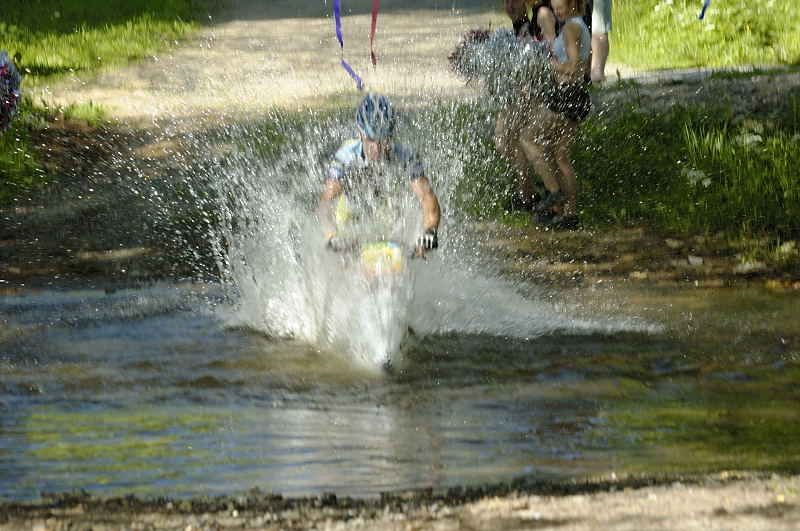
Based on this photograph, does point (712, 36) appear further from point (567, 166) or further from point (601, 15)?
point (567, 166)

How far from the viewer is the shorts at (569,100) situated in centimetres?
919

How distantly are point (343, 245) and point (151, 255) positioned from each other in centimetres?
279

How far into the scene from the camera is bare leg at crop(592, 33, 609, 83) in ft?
39.7

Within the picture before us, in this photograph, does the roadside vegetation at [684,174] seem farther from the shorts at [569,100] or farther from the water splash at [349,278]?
the shorts at [569,100]

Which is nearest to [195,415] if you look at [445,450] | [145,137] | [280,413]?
[280,413]

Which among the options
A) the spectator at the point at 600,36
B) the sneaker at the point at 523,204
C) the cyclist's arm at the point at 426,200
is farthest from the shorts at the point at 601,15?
the cyclist's arm at the point at 426,200

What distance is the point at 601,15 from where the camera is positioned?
42.9 feet

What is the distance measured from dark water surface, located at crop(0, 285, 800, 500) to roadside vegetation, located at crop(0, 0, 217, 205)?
3655mm

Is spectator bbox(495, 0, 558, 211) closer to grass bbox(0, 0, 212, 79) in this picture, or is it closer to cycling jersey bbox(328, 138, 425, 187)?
cycling jersey bbox(328, 138, 425, 187)

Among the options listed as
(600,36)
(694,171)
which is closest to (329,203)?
(694,171)

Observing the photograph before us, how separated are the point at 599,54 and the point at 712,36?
3002 millimetres

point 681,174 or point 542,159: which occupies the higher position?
point 542,159

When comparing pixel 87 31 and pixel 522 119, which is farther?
pixel 87 31

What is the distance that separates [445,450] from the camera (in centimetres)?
524
